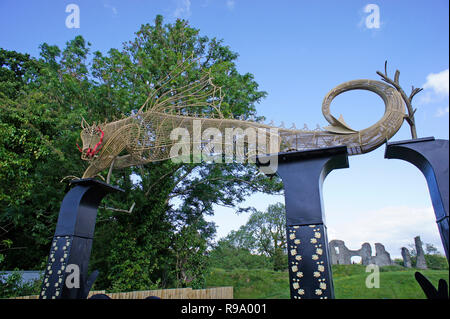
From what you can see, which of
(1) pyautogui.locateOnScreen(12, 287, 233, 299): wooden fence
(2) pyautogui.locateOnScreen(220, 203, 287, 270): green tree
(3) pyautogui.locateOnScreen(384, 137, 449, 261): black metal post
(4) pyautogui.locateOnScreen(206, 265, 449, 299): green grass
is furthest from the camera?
(2) pyautogui.locateOnScreen(220, 203, 287, 270): green tree

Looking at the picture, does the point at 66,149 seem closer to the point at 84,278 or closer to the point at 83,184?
the point at 83,184

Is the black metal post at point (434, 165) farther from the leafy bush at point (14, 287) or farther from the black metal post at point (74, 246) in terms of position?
the leafy bush at point (14, 287)

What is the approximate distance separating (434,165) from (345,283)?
35.1ft

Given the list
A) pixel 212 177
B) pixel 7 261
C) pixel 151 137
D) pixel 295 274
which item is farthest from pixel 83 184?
pixel 7 261

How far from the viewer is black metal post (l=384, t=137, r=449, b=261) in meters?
2.74

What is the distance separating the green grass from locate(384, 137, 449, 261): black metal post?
9257 millimetres

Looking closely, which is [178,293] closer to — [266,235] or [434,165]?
[434,165]

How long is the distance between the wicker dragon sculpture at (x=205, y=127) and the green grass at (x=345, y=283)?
880cm

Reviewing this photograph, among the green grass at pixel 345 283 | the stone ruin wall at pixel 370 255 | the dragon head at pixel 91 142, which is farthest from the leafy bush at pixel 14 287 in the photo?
the stone ruin wall at pixel 370 255

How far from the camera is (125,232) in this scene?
8.84 m

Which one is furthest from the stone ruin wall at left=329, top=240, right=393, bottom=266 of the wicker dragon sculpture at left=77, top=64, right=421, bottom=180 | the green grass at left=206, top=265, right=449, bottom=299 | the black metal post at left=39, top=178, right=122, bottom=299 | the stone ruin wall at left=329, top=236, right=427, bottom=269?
the black metal post at left=39, top=178, right=122, bottom=299

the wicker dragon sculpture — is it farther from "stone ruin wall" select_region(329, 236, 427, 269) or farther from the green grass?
"stone ruin wall" select_region(329, 236, 427, 269)

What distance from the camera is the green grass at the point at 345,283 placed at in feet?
34.9

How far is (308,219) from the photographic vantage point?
3443 mm
